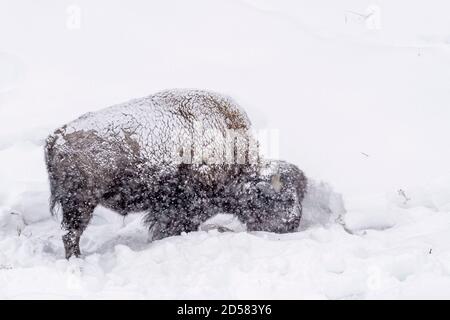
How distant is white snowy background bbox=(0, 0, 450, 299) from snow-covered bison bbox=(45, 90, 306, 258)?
1.13ft

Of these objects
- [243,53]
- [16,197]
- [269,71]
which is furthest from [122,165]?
[243,53]

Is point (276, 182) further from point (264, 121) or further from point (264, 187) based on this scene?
point (264, 121)

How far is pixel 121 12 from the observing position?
986 cm

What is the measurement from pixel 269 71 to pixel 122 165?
4.19 meters

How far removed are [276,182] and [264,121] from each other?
7.19 feet

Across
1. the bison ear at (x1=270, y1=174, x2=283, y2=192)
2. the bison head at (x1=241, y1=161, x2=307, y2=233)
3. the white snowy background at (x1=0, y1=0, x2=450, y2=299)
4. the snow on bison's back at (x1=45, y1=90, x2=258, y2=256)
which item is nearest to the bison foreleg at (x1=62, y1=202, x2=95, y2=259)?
the snow on bison's back at (x1=45, y1=90, x2=258, y2=256)

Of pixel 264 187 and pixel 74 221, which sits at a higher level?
pixel 264 187

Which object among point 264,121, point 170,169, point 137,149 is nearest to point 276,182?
point 170,169

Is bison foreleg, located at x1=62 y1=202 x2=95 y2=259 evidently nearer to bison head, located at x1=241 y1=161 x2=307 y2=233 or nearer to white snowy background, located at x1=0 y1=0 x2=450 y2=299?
white snowy background, located at x1=0 y1=0 x2=450 y2=299

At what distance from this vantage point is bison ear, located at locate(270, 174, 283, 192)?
493 centimetres

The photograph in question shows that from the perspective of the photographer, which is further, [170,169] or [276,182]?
[276,182]

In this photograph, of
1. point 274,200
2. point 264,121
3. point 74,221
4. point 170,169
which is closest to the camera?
point 74,221

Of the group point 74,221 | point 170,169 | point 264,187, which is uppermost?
point 170,169

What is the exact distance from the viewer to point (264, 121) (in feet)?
23.1
